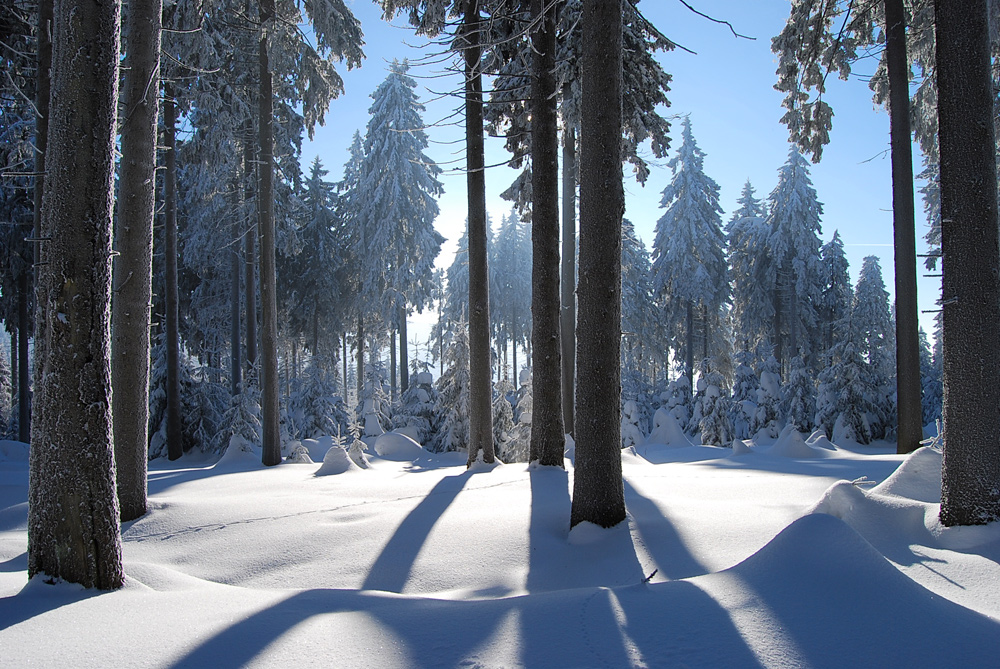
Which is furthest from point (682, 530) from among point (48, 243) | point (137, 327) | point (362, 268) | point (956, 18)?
point (362, 268)

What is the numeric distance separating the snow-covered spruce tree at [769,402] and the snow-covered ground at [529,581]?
474 inches

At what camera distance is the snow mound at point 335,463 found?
33.9 ft

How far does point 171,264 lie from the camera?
1377cm

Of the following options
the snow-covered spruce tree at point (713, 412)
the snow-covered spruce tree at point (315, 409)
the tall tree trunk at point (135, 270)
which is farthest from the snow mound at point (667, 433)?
the tall tree trunk at point (135, 270)

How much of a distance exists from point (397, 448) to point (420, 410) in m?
2.69

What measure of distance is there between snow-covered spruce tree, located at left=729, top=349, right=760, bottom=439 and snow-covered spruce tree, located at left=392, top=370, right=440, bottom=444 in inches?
420

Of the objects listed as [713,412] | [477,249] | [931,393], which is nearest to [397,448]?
[477,249]

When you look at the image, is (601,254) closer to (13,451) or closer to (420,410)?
(420,410)

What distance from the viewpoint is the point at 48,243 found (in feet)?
11.6

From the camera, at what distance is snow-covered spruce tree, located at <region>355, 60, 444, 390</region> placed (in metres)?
25.8

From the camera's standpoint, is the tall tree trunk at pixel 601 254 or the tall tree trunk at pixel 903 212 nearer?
the tall tree trunk at pixel 601 254

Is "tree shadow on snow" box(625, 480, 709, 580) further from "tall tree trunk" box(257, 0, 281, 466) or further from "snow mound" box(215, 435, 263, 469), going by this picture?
"snow mound" box(215, 435, 263, 469)

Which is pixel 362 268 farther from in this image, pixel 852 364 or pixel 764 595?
pixel 764 595

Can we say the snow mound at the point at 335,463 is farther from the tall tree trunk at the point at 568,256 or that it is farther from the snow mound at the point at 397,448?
the tall tree trunk at the point at 568,256
